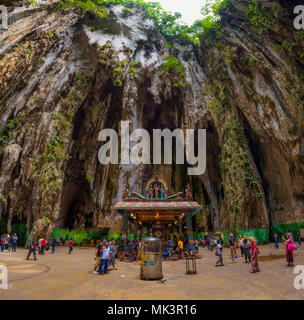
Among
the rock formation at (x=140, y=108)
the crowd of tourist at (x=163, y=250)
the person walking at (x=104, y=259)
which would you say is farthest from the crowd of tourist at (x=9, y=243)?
the person walking at (x=104, y=259)

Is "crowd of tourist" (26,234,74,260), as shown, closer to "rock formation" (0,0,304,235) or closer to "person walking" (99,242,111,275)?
"rock formation" (0,0,304,235)

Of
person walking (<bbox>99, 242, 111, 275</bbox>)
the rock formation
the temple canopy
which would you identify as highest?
the rock formation

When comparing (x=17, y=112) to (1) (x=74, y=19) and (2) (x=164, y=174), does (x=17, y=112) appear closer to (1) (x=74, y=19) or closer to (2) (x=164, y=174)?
(1) (x=74, y=19)

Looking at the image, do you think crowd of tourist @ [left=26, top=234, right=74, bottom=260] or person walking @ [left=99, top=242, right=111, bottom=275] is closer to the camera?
person walking @ [left=99, top=242, right=111, bottom=275]

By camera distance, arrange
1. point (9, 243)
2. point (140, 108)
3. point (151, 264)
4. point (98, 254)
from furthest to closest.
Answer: point (140, 108) < point (9, 243) < point (98, 254) < point (151, 264)

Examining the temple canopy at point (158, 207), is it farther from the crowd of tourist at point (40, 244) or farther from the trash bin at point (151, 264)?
the trash bin at point (151, 264)

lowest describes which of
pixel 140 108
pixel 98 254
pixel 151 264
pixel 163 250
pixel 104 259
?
pixel 163 250

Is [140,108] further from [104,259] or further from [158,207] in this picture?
[104,259]

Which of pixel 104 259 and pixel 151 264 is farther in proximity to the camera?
pixel 104 259

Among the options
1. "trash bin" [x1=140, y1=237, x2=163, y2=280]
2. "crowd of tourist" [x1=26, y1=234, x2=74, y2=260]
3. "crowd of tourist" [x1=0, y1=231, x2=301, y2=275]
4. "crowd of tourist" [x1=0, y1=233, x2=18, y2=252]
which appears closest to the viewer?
"trash bin" [x1=140, y1=237, x2=163, y2=280]

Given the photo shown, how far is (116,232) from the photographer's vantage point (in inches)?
1033

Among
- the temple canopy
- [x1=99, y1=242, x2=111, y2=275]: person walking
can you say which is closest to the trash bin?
[x1=99, y1=242, x2=111, y2=275]: person walking

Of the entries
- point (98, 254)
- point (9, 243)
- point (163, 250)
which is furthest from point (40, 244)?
point (98, 254)
